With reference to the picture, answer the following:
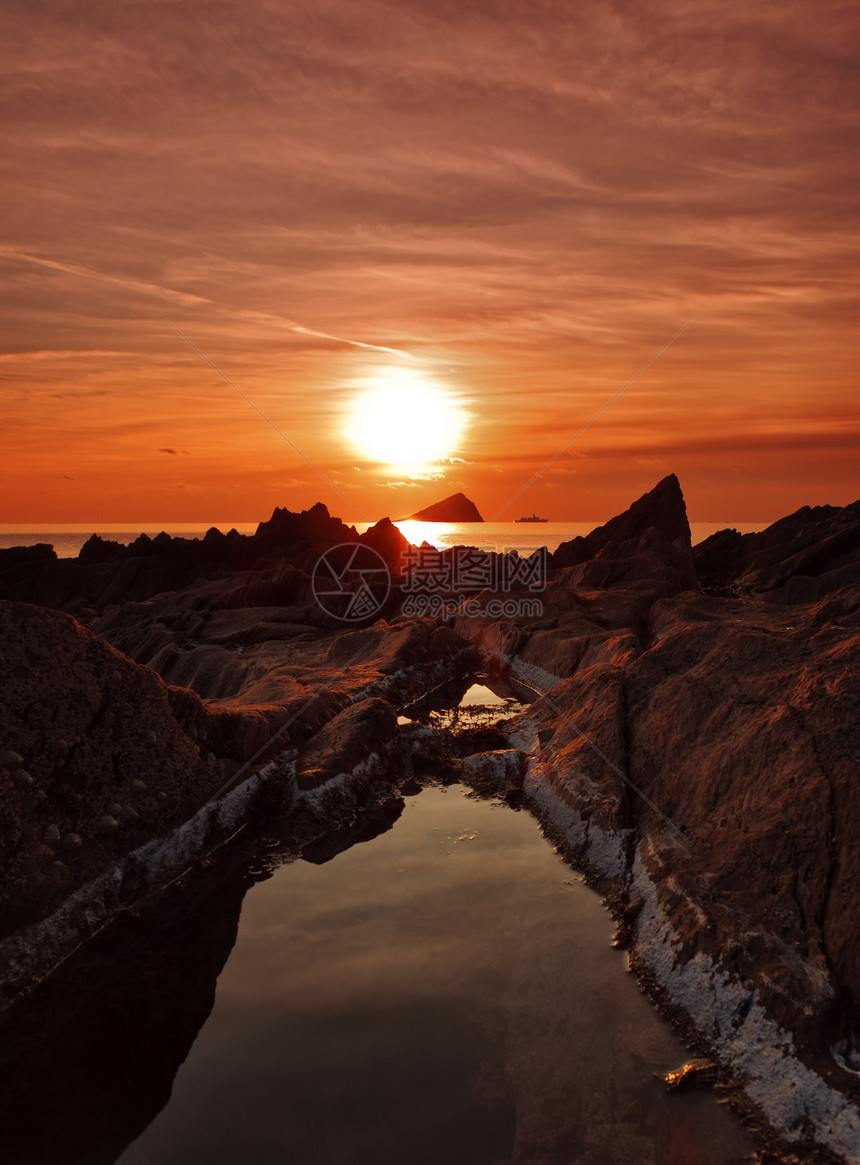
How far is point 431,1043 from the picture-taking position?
9305 millimetres

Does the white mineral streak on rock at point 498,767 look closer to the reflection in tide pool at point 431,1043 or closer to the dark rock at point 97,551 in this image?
the reflection in tide pool at point 431,1043

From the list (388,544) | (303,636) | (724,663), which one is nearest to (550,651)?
(303,636)

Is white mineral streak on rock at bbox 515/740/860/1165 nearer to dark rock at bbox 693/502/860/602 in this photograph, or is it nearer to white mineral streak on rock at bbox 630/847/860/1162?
white mineral streak on rock at bbox 630/847/860/1162

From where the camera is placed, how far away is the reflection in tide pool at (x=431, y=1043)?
7762 mm

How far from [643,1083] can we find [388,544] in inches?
2421

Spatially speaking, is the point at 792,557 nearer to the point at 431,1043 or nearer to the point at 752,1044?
the point at 752,1044

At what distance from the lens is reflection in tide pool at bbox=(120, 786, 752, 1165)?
7762 mm

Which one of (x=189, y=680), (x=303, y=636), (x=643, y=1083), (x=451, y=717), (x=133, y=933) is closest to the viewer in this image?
(x=643, y=1083)

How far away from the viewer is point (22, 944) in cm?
1077

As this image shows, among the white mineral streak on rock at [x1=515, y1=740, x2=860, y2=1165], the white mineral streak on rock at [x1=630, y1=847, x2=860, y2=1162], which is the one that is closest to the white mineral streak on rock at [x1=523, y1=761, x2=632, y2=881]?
the white mineral streak on rock at [x1=515, y1=740, x2=860, y2=1165]

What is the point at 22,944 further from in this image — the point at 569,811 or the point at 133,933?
the point at 569,811

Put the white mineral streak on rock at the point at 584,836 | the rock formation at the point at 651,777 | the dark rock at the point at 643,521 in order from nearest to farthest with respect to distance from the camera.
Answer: the rock formation at the point at 651,777 < the white mineral streak on rock at the point at 584,836 < the dark rock at the point at 643,521

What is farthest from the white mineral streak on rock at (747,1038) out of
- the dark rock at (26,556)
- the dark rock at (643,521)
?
the dark rock at (26,556)

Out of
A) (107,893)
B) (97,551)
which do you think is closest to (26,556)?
(97,551)
